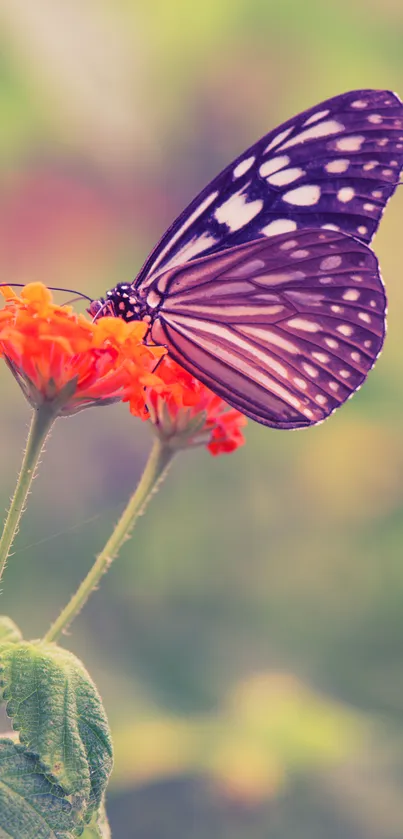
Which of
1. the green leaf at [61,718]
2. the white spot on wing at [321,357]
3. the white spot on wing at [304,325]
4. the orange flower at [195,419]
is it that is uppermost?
the white spot on wing at [304,325]

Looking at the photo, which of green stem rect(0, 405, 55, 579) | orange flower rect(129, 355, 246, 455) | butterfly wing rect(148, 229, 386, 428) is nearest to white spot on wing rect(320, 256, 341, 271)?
butterfly wing rect(148, 229, 386, 428)

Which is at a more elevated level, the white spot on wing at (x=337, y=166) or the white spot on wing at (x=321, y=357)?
the white spot on wing at (x=337, y=166)

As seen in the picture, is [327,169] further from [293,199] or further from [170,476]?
[170,476]

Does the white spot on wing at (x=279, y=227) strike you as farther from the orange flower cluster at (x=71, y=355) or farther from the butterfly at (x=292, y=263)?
the orange flower cluster at (x=71, y=355)

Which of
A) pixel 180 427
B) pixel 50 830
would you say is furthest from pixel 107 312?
pixel 50 830

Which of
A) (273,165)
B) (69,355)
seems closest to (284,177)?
(273,165)

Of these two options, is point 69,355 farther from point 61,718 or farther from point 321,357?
point 321,357

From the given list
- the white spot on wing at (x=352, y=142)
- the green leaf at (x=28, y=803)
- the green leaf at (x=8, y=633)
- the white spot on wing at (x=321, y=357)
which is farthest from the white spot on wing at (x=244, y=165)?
the green leaf at (x=28, y=803)
